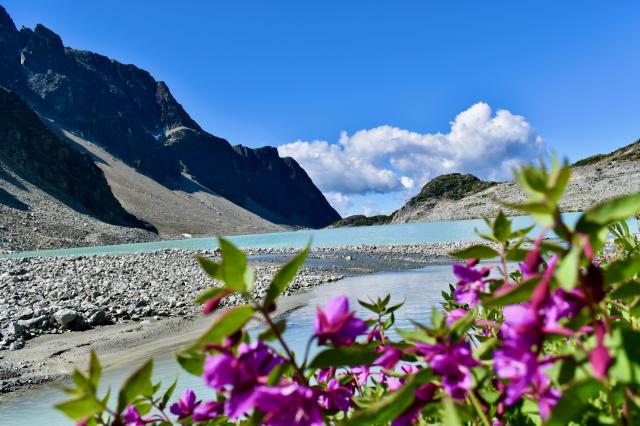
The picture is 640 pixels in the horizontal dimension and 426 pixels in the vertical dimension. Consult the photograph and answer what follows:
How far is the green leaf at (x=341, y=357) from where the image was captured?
847 mm

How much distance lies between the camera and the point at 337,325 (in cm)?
91

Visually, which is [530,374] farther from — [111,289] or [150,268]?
[150,268]

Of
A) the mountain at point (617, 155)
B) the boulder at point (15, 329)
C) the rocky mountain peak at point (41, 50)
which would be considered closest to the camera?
the boulder at point (15, 329)

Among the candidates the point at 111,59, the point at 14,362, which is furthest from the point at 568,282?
the point at 111,59

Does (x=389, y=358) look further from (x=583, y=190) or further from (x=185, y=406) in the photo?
(x=583, y=190)

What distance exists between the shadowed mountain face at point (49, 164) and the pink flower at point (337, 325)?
302ft

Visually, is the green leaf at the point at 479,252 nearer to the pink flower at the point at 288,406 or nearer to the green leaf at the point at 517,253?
the green leaf at the point at 517,253

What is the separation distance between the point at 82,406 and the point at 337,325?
525mm

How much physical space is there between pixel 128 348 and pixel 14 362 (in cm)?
177

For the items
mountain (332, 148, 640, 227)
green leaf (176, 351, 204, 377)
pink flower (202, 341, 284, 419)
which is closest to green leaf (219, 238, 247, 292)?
pink flower (202, 341, 284, 419)

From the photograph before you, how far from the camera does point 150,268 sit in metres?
21.0

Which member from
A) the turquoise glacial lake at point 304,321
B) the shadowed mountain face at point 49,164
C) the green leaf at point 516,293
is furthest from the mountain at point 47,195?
the green leaf at point 516,293

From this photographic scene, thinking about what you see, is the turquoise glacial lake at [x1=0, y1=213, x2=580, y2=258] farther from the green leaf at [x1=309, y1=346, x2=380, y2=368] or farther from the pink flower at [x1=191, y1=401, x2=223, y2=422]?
the green leaf at [x1=309, y1=346, x2=380, y2=368]

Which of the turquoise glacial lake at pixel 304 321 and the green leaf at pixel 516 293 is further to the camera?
the turquoise glacial lake at pixel 304 321
